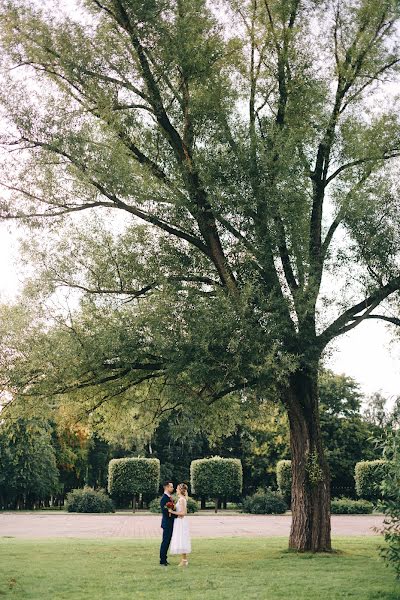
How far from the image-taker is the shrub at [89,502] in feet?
114

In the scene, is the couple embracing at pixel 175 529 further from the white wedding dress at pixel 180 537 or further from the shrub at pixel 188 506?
the shrub at pixel 188 506

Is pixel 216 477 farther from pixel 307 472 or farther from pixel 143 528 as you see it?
pixel 307 472

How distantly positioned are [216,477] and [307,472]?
24909 mm

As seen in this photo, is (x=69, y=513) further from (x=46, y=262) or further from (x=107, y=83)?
(x=107, y=83)

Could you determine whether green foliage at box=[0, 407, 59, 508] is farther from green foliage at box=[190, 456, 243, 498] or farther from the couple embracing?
the couple embracing

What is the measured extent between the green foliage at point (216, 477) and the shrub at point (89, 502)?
248 inches

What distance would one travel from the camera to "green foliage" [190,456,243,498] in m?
40.2

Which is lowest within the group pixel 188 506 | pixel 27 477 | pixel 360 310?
Result: pixel 188 506

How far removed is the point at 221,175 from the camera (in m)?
14.4

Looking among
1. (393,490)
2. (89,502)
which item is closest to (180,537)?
(393,490)

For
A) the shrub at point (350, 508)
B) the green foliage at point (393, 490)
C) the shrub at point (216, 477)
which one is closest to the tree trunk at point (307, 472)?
the green foliage at point (393, 490)

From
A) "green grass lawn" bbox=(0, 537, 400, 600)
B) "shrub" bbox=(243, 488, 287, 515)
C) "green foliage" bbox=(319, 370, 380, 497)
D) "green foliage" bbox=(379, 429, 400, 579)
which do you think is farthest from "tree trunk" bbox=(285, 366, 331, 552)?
"green foliage" bbox=(319, 370, 380, 497)

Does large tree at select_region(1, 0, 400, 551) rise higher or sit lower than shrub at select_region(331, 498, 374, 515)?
higher

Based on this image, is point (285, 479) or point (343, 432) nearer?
point (285, 479)
